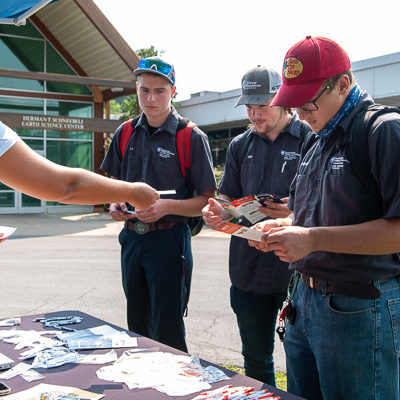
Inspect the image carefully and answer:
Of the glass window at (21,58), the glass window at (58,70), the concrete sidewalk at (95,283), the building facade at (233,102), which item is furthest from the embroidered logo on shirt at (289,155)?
the glass window at (58,70)

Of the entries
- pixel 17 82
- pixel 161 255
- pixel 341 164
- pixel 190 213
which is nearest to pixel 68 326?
pixel 161 255

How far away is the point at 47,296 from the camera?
723 centimetres

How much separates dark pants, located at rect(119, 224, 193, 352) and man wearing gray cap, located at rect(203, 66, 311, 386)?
0.36 metres

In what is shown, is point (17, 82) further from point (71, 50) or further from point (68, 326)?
point (68, 326)

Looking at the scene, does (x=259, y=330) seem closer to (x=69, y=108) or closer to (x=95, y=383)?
(x=95, y=383)

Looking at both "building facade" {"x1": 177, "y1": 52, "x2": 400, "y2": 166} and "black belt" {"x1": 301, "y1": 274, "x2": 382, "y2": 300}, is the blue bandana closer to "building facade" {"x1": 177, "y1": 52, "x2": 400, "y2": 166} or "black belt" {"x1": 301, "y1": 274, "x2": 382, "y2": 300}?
"black belt" {"x1": 301, "y1": 274, "x2": 382, "y2": 300}

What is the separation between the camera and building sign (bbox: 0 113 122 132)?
17.7 metres

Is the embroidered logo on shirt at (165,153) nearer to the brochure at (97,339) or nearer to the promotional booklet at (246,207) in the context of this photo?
the promotional booklet at (246,207)

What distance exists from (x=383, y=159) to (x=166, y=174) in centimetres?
186

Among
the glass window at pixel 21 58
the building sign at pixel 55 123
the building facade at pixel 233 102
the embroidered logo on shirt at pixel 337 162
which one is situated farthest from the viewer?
the glass window at pixel 21 58

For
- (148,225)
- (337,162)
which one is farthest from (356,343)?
(148,225)

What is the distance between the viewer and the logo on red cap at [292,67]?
2076mm

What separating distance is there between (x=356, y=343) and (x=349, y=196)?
59cm

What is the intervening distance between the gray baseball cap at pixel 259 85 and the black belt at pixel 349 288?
1412 millimetres
